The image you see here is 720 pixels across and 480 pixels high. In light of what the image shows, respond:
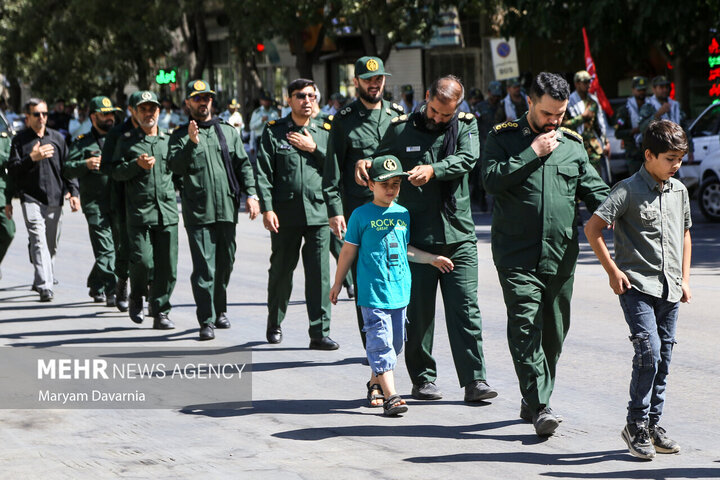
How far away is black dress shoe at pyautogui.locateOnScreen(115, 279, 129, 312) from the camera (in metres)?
11.8

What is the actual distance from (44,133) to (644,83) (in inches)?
383

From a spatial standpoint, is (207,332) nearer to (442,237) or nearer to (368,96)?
(368,96)

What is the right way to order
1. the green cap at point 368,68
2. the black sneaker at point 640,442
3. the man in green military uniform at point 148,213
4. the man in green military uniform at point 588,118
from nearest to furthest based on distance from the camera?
the black sneaker at point 640,442
the green cap at point 368,68
the man in green military uniform at point 148,213
the man in green military uniform at point 588,118

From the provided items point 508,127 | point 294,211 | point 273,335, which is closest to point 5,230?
point 273,335

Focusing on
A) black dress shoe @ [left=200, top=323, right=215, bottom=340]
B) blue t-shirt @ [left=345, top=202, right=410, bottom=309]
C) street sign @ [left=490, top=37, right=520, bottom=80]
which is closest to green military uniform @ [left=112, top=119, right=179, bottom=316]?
black dress shoe @ [left=200, top=323, right=215, bottom=340]

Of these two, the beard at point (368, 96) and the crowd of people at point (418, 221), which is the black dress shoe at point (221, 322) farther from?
the beard at point (368, 96)

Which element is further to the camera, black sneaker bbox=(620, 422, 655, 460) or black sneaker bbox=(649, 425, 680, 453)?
black sneaker bbox=(649, 425, 680, 453)

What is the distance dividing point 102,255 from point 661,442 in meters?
7.39

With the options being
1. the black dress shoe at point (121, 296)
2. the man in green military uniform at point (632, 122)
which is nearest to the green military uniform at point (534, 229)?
the black dress shoe at point (121, 296)

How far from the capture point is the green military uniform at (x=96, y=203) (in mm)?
12102

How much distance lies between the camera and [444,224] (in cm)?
738

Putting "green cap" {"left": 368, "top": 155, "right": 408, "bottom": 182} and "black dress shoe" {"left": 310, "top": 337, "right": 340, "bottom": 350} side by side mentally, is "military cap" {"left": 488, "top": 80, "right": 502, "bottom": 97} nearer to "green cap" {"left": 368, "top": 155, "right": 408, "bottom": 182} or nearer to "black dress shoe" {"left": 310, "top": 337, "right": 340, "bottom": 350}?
"black dress shoe" {"left": 310, "top": 337, "right": 340, "bottom": 350}

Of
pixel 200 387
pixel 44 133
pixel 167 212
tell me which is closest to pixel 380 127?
pixel 200 387

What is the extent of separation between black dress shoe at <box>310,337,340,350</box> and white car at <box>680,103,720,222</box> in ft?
30.9
